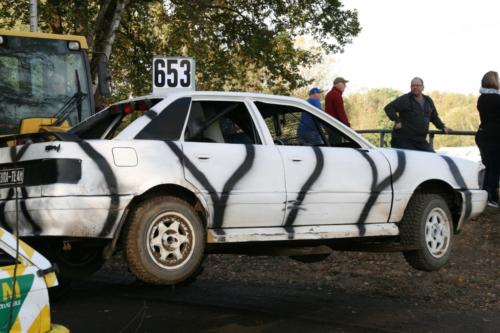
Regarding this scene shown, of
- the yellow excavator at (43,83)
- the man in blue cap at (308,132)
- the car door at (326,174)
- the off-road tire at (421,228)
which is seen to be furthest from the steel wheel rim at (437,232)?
the yellow excavator at (43,83)

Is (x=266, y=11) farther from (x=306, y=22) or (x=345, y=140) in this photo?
(x=345, y=140)

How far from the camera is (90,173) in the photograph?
550 cm

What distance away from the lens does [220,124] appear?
20.5 feet

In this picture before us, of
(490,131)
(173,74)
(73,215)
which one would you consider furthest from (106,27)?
(73,215)

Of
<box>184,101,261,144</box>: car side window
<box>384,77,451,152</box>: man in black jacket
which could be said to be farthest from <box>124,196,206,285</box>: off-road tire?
<box>384,77,451,152</box>: man in black jacket

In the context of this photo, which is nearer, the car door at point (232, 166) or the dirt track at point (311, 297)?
the car door at point (232, 166)

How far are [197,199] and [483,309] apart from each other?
199 inches

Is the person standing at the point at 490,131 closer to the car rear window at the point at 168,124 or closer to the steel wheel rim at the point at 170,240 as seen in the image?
the car rear window at the point at 168,124

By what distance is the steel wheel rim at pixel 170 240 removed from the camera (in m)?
5.64

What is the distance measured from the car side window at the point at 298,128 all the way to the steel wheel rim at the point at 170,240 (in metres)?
1.19

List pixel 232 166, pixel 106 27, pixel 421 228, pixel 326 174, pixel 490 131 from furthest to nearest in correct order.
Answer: pixel 106 27
pixel 490 131
pixel 421 228
pixel 326 174
pixel 232 166

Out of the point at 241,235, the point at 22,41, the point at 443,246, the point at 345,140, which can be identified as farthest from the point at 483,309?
the point at 22,41

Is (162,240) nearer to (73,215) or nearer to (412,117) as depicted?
(73,215)

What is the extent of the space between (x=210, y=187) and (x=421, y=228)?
236 cm
